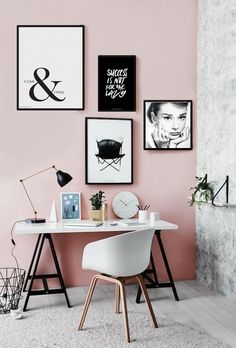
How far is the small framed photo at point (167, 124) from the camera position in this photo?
4.70 meters

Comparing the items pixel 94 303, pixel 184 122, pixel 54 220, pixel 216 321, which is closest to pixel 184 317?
pixel 216 321

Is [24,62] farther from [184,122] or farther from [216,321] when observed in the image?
[216,321]

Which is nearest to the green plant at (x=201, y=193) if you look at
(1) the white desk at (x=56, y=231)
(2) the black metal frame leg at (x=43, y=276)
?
(1) the white desk at (x=56, y=231)

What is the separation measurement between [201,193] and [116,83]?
1209mm

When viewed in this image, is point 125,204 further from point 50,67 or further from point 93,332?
point 93,332

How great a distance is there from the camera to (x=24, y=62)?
4547 millimetres

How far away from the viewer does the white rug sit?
3.15 m

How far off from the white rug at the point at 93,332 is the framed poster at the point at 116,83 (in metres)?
1.80

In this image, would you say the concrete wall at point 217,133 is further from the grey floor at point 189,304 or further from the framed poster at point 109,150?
the framed poster at point 109,150

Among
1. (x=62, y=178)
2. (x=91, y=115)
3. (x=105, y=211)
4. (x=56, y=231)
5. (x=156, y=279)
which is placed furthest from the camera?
(x=91, y=115)

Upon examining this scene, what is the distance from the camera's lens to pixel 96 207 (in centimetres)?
448

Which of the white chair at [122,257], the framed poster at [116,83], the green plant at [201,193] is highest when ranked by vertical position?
the framed poster at [116,83]

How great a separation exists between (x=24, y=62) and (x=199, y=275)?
2.41m

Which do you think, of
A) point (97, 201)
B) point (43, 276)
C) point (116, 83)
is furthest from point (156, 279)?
point (116, 83)
